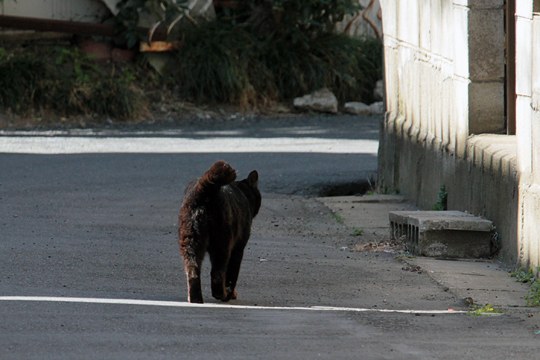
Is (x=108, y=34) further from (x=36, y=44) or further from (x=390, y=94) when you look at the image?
(x=390, y=94)

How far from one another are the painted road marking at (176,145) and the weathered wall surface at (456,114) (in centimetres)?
355

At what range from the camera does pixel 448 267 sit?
9672mm

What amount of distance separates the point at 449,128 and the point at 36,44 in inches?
510

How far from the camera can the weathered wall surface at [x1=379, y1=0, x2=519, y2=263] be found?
10.3 m

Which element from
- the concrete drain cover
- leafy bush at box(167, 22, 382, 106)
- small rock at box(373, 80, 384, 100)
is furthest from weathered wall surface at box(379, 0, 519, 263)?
small rock at box(373, 80, 384, 100)

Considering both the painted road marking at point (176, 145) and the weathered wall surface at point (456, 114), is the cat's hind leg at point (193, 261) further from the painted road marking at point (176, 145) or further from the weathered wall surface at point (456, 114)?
the painted road marking at point (176, 145)

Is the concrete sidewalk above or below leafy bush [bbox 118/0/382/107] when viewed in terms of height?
below

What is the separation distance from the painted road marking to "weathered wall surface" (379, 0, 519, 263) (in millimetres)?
3555

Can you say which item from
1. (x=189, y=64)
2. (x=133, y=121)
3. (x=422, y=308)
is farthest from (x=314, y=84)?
(x=422, y=308)

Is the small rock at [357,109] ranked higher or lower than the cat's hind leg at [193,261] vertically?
lower

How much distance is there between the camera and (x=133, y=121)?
21562 millimetres

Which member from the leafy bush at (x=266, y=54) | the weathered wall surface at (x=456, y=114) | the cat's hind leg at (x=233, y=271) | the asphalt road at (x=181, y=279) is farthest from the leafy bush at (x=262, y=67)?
the cat's hind leg at (x=233, y=271)

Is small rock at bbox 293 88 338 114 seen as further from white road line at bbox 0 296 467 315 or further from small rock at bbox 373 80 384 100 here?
white road line at bbox 0 296 467 315

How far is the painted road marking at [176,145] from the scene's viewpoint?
17.5 m
